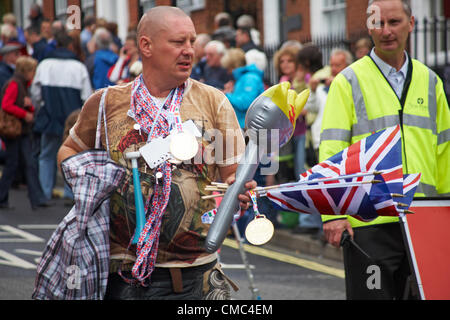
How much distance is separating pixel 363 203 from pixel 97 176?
1104 millimetres

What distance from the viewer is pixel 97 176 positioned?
361cm

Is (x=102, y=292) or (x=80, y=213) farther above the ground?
(x=80, y=213)

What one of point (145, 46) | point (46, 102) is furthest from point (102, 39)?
point (145, 46)

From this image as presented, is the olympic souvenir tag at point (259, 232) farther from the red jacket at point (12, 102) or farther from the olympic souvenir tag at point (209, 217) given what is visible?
the red jacket at point (12, 102)

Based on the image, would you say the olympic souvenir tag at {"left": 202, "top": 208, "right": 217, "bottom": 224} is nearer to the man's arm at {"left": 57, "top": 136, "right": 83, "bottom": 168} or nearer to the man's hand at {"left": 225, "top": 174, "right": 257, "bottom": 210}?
the man's hand at {"left": 225, "top": 174, "right": 257, "bottom": 210}

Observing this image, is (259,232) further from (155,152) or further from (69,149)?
(69,149)

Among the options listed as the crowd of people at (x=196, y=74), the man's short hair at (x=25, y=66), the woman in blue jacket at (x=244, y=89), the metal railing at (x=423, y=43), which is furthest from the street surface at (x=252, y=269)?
the metal railing at (x=423, y=43)

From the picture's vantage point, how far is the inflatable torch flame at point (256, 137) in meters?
3.15

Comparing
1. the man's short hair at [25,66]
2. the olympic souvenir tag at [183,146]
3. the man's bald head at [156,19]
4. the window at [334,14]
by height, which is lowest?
the olympic souvenir tag at [183,146]

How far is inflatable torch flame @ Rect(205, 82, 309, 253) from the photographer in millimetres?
3150

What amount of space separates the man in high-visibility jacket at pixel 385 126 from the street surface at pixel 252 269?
231 centimetres
